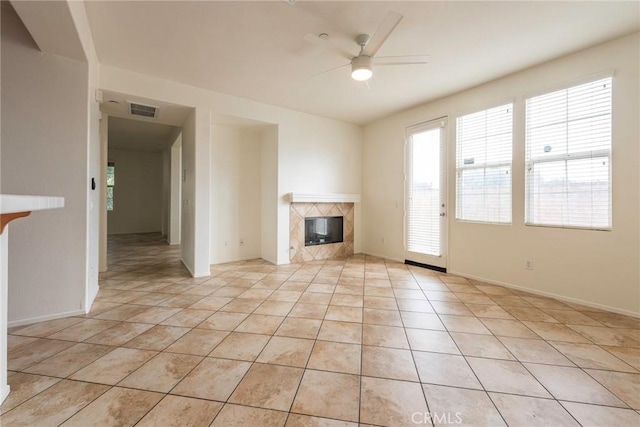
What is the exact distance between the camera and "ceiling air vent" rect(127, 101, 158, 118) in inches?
145

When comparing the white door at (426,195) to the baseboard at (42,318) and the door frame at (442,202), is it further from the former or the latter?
the baseboard at (42,318)

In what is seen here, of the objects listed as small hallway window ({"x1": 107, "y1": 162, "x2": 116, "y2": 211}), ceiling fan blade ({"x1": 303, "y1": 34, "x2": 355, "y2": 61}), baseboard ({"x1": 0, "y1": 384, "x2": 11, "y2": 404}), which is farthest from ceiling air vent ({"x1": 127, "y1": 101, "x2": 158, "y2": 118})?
small hallway window ({"x1": 107, "y1": 162, "x2": 116, "y2": 211})

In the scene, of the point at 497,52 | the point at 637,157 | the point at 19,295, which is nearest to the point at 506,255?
the point at 637,157

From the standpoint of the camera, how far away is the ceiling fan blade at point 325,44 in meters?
2.30

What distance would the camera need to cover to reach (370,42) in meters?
2.46

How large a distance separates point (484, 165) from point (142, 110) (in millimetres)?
4990

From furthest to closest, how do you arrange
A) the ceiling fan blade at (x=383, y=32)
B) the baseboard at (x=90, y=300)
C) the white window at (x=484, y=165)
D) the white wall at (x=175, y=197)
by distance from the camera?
the white wall at (x=175, y=197), the white window at (x=484, y=165), the baseboard at (x=90, y=300), the ceiling fan blade at (x=383, y=32)

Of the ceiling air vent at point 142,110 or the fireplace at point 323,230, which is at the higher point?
the ceiling air vent at point 142,110

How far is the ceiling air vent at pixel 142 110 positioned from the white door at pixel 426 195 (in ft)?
13.6

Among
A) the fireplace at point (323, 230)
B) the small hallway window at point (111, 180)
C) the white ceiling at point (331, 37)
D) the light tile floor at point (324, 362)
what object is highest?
the white ceiling at point (331, 37)

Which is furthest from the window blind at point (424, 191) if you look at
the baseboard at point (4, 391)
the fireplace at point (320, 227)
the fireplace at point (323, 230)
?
the baseboard at point (4, 391)

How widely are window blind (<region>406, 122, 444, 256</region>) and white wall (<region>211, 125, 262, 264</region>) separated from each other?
2.85 meters

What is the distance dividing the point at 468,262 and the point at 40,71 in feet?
17.6

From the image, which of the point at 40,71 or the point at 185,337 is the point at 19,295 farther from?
the point at 40,71
